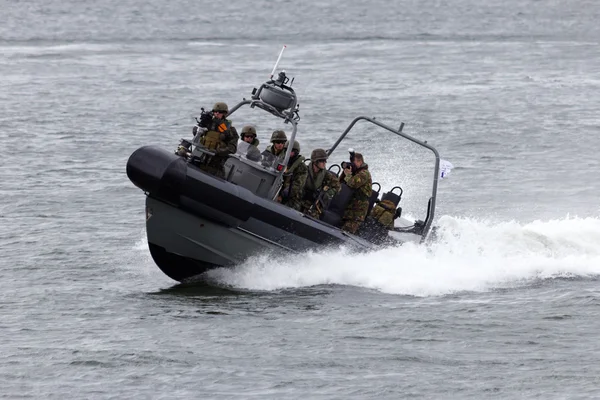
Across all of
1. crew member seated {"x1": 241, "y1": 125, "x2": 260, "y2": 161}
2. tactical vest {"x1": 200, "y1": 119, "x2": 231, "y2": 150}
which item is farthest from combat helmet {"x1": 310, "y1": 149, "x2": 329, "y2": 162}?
tactical vest {"x1": 200, "y1": 119, "x2": 231, "y2": 150}

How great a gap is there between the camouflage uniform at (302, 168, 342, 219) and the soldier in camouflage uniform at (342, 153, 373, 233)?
0.17m

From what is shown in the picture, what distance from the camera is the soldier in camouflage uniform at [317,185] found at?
14.3 meters

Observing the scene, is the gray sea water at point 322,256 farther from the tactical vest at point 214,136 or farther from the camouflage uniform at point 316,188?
the tactical vest at point 214,136

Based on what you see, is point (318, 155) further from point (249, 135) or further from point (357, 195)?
point (249, 135)

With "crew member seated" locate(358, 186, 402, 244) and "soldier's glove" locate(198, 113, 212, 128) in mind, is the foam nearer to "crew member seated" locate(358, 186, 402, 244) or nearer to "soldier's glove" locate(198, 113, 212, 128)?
"crew member seated" locate(358, 186, 402, 244)

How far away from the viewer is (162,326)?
1298 cm

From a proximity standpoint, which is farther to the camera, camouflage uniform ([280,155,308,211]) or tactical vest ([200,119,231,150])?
camouflage uniform ([280,155,308,211])

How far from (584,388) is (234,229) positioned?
4298 mm

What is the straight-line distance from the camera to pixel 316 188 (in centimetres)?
1439

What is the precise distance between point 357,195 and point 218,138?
69.2 inches

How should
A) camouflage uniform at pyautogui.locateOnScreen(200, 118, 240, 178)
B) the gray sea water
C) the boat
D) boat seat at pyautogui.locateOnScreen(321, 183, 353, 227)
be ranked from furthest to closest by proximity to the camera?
boat seat at pyautogui.locateOnScreen(321, 183, 353, 227), camouflage uniform at pyautogui.locateOnScreen(200, 118, 240, 178), the boat, the gray sea water

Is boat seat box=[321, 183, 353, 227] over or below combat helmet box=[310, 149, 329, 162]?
below

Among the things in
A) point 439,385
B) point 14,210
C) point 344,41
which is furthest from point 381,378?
point 344,41

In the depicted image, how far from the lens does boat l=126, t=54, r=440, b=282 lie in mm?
13211
